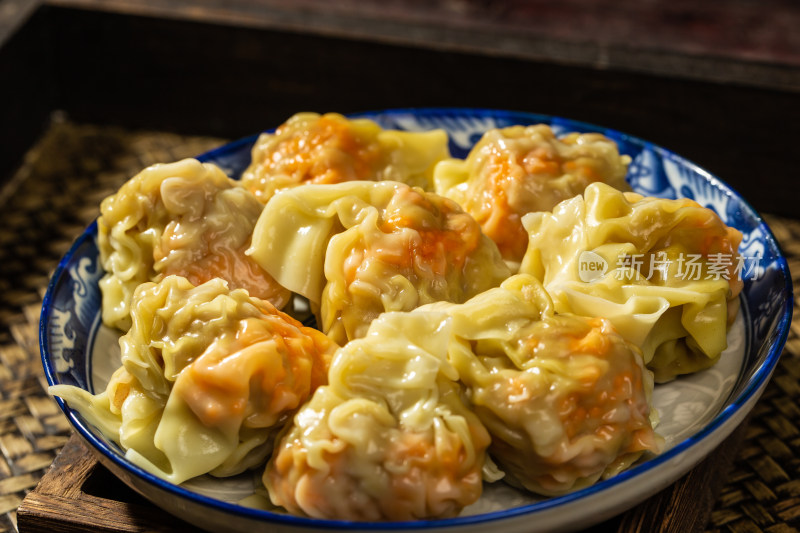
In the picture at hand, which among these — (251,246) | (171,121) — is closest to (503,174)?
(251,246)

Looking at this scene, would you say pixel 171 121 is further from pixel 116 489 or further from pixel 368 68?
pixel 116 489

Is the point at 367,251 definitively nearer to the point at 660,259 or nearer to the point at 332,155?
the point at 332,155

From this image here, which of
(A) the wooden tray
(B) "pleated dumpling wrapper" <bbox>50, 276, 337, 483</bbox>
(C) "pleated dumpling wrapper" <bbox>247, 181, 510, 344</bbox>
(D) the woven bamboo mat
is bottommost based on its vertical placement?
(D) the woven bamboo mat

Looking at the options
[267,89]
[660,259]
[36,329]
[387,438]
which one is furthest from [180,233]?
[267,89]

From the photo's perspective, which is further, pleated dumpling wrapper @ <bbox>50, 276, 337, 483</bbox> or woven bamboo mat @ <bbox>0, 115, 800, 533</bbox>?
woven bamboo mat @ <bbox>0, 115, 800, 533</bbox>

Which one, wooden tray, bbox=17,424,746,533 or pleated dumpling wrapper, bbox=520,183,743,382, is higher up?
pleated dumpling wrapper, bbox=520,183,743,382

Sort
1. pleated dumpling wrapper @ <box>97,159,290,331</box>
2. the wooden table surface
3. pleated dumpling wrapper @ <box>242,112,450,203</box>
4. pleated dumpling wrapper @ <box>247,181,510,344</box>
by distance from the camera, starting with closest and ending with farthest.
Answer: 1. pleated dumpling wrapper @ <box>247,181,510,344</box>
2. pleated dumpling wrapper @ <box>97,159,290,331</box>
3. pleated dumpling wrapper @ <box>242,112,450,203</box>
4. the wooden table surface

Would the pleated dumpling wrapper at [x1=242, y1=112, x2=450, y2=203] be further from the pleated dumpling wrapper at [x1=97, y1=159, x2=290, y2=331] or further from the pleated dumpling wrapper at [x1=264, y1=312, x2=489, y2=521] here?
the pleated dumpling wrapper at [x1=264, y1=312, x2=489, y2=521]

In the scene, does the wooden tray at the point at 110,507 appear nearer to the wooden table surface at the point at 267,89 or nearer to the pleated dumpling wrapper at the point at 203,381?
the pleated dumpling wrapper at the point at 203,381

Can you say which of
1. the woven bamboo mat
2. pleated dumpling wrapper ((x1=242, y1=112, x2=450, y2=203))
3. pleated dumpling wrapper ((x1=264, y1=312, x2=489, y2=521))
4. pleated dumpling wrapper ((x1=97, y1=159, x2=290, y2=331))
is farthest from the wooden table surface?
pleated dumpling wrapper ((x1=264, y1=312, x2=489, y2=521))
